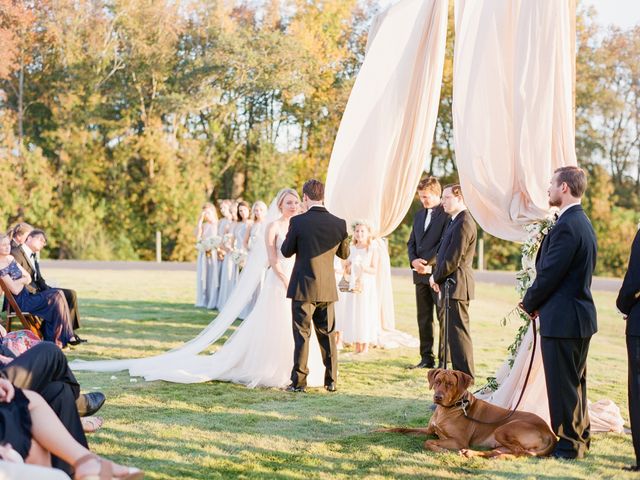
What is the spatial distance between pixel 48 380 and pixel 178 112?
88.5ft

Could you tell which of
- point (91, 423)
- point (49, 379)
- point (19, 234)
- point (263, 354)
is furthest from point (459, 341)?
point (19, 234)

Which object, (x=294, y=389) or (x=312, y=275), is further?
(x=294, y=389)

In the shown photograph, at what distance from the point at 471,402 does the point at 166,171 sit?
25595 millimetres

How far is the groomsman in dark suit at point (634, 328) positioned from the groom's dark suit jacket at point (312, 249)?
121 inches

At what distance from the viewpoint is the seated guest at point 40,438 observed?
3.94 meters

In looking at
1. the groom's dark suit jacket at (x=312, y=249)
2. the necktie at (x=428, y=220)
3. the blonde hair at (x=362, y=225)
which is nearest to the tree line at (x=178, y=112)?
the blonde hair at (x=362, y=225)

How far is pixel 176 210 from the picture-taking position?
2962 cm

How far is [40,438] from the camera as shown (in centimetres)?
405

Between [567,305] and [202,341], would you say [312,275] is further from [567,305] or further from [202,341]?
[567,305]

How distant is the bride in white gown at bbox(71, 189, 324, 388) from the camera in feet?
25.6

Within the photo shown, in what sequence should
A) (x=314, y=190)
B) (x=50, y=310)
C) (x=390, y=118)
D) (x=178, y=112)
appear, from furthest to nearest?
(x=178, y=112) → (x=50, y=310) → (x=390, y=118) → (x=314, y=190)

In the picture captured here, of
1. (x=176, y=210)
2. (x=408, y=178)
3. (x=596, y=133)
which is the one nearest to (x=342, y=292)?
(x=408, y=178)

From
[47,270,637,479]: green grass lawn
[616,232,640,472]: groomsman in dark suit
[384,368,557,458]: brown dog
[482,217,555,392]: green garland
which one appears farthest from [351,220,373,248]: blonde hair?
[616,232,640,472]: groomsman in dark suit

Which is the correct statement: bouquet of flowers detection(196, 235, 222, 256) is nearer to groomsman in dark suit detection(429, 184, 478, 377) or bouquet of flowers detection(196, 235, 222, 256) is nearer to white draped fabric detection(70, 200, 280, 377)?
white draped fabric detection(70, 200, 280, 377)
